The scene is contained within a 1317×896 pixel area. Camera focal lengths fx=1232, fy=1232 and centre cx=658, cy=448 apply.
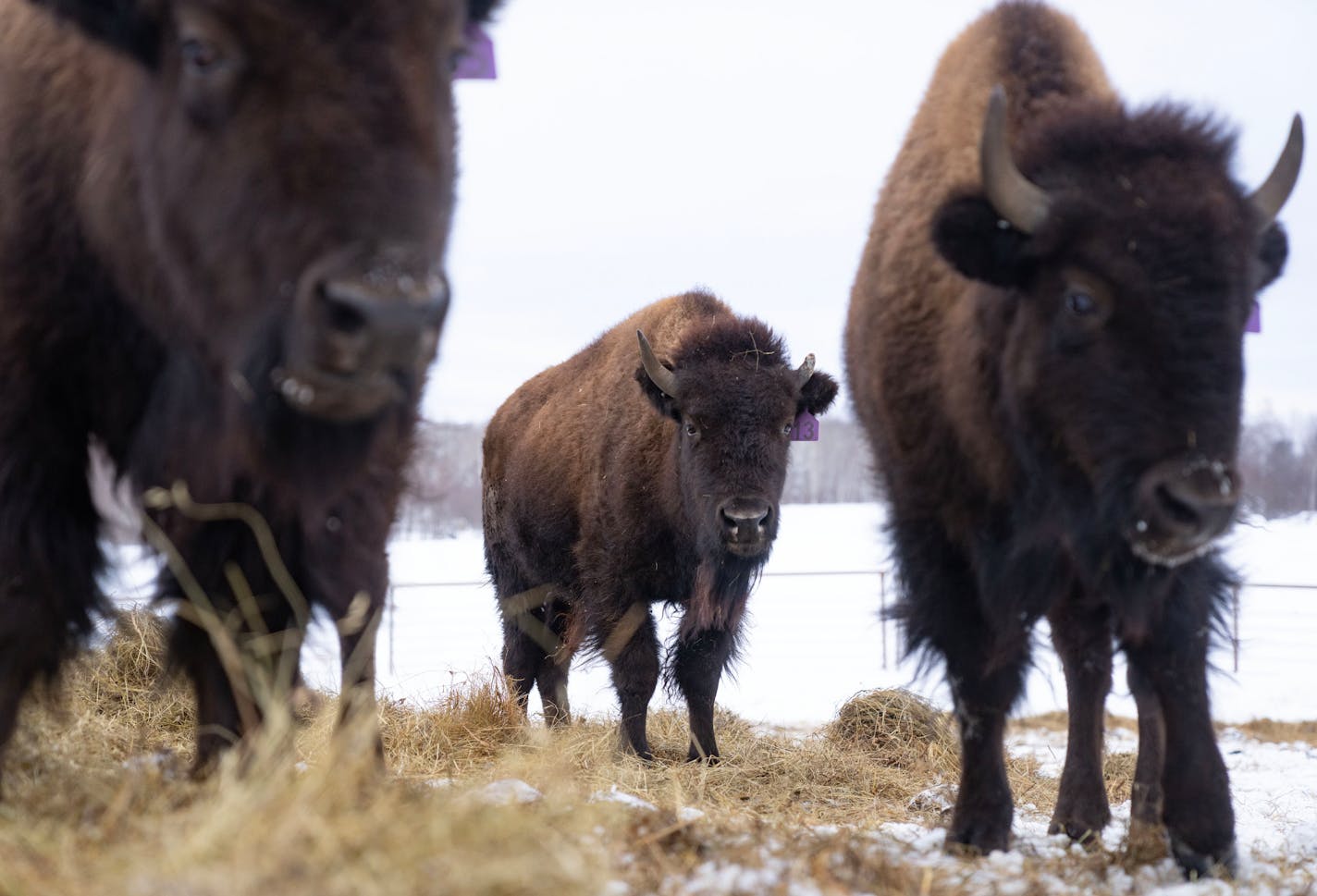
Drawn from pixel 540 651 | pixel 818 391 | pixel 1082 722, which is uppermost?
pixel 818 391

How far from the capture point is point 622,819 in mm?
2822

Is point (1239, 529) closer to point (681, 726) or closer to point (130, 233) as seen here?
point (130, 233)

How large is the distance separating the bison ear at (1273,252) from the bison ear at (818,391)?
12.8 ft

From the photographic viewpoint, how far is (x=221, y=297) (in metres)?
2.64

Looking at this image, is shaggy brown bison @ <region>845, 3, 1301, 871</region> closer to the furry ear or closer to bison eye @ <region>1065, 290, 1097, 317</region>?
bison eye @ <region>1065, 290, 1097, 317</region>

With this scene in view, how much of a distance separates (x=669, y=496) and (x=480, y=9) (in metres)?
4.40

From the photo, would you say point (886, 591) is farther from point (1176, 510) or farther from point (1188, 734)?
point (1176, 510)

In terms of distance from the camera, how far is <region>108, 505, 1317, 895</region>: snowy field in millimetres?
3453

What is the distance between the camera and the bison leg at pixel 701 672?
23.8 ft

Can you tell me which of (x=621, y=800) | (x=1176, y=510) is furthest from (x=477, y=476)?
(x=1176, y=510)

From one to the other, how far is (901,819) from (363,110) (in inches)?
138

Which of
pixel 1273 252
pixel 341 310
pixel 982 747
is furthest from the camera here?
pixel 982 747

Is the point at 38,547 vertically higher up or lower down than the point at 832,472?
lower down

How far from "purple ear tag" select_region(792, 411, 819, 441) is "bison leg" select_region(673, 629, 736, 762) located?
1289 mm
